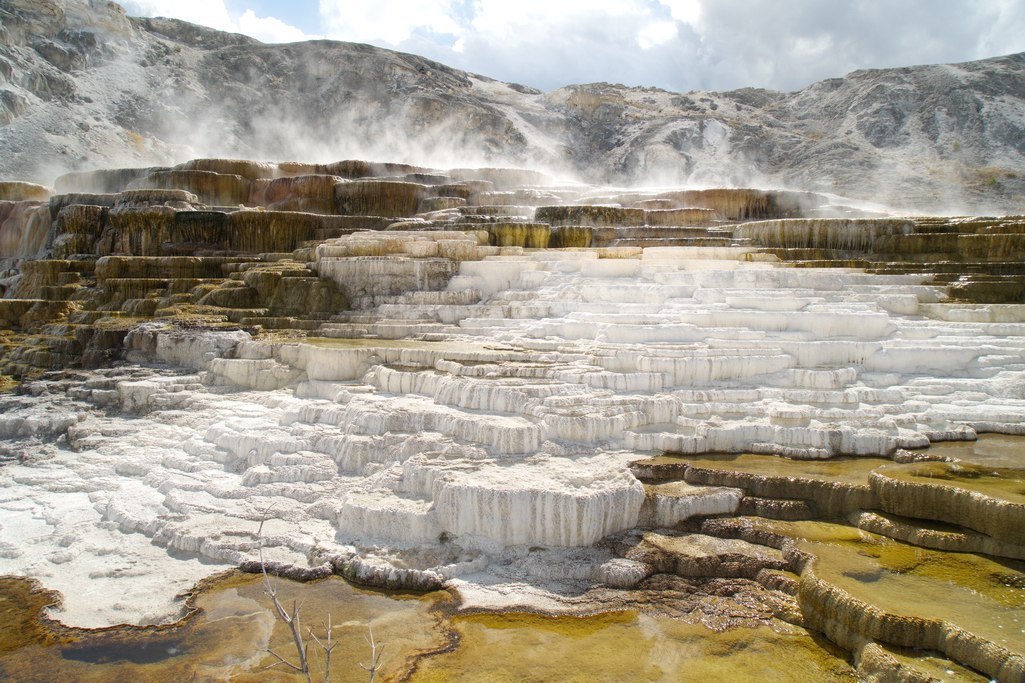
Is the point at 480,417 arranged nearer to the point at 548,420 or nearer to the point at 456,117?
the point at 548,420

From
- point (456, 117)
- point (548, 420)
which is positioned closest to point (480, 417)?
point (548, 420)

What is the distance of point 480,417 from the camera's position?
611cm

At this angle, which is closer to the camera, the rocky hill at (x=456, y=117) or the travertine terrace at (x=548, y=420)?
the travertine terrace at (x=548, y=420)

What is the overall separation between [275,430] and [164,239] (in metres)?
7.67

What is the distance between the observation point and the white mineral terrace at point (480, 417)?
16.4ft

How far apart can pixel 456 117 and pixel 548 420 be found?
898 inches

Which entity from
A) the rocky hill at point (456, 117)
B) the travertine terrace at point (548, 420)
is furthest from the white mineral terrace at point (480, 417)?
the rocky hill at point (456, 117)

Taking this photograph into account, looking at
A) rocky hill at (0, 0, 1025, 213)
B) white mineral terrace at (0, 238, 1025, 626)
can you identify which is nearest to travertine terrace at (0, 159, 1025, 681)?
white mineral terrace at (0, 238, 1025, 626)

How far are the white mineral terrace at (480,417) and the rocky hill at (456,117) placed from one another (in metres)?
13.7

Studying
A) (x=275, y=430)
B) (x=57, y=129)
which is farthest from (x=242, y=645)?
(x=57, y=129)

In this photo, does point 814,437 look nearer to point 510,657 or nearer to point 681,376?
point 681,376

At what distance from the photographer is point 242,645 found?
4.10 m

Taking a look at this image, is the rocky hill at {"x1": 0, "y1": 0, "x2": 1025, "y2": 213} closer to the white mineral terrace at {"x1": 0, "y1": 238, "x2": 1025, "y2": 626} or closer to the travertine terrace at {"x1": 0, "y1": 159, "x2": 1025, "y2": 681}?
the travertine terrace at {"x1": 0, "y1": 159, "x2": 1025, "y2": 681}

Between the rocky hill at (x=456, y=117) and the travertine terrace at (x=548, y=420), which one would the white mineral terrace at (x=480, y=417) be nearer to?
the travertine terrace at (x=548, y=420)
